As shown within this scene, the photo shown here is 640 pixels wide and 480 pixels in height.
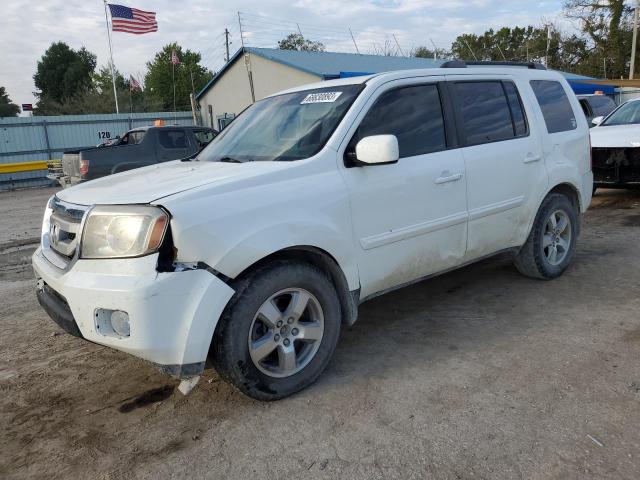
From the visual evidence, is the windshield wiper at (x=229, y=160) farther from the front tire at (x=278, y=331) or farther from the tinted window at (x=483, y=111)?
the tinted window at (x=483, y=111)

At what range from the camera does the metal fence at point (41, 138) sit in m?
19.2

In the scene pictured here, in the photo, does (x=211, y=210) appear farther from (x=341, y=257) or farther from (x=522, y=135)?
(x=522, y=135)

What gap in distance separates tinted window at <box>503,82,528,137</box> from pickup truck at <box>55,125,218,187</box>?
6.81 meters

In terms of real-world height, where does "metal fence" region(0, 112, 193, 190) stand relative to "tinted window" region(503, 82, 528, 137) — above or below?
above

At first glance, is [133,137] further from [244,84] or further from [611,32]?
[611,32]

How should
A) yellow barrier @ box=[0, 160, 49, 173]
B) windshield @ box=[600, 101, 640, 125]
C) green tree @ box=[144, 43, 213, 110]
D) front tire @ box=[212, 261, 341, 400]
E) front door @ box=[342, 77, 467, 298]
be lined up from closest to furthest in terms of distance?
1. front tire @ box=[212, 261, 341, 400]
2. front door @ box=[342, 77, 467, 298]
3. windshield @ box=[600, 101, 640, 125]
4. yellow barrier @ box=[0, 160, 49, 173]
5. green tree @ box=[144, 43, 213, 110]

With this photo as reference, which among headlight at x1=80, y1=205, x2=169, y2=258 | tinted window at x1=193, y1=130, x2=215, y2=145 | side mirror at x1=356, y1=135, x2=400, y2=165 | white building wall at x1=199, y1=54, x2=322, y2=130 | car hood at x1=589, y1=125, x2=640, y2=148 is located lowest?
headlight at x1=80, y1=205, x2=169, y2=258

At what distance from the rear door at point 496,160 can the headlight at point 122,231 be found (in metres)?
2.33

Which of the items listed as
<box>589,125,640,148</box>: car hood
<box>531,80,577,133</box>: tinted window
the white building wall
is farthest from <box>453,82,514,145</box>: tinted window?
the white building wall

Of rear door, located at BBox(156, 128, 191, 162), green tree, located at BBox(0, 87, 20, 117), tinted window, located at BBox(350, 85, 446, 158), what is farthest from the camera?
green tree, located at BBox(0, 87, 20, 117)

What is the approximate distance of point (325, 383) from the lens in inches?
128

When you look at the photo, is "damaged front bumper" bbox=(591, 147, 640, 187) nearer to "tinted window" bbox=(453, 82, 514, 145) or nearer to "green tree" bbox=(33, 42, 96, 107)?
"tinted window" bbox=(453, 82, 514, 145)

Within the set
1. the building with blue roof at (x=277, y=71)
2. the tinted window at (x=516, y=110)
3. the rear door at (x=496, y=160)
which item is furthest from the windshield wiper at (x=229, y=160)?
the building with blue roof at (x=277, y=71)

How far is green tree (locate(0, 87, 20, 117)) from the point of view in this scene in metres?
49.1
